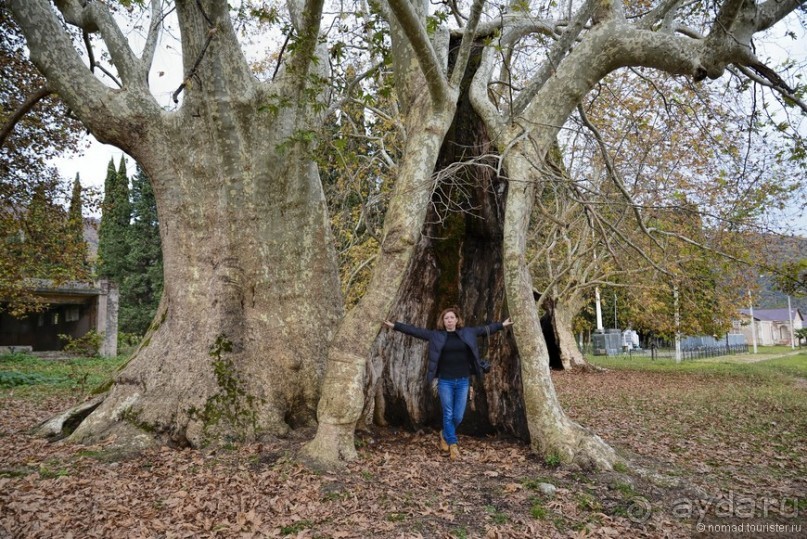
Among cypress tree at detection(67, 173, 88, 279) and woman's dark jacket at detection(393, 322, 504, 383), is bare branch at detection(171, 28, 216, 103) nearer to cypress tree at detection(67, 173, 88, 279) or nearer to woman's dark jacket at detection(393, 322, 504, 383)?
woman's dark jacket at detection(393, 322, 504, 383)

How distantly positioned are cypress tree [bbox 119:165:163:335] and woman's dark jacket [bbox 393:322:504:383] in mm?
31700

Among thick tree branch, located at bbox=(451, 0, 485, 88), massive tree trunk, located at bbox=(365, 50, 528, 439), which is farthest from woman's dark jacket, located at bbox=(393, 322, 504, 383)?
thick tree branch, located at bbox=(451, 0, 485, 88)

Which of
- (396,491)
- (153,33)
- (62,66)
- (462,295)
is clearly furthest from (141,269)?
(396,491)

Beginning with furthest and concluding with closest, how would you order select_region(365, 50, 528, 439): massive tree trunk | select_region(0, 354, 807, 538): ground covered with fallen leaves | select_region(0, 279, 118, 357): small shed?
select_region(0, 279, 118, 357): small shed < select_region(365, 50, 528, 439): massive tree trunk < select_region(0, 354, 807, 538): ground covered with fallen leaves

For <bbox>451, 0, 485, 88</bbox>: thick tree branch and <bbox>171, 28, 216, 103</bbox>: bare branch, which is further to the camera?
<bbox>171, 28, 216, 103</bbox>: bare branch

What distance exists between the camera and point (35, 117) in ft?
39.1

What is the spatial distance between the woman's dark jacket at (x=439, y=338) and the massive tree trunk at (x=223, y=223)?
3.63ft

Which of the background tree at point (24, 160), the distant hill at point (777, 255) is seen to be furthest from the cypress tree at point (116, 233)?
the distant hill at point (777, 255)

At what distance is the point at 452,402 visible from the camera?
628 cm

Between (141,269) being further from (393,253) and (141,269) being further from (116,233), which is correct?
(393,253)

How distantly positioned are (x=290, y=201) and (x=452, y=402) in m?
3.13

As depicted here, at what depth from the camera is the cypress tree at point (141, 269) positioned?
115ft

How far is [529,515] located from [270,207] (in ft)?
14.7

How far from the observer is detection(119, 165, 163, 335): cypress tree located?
35.0m
